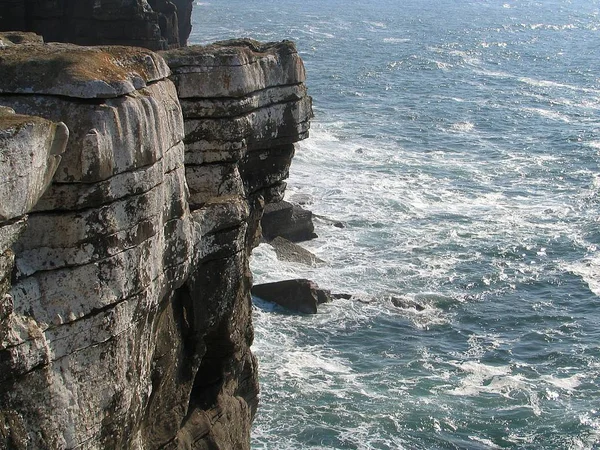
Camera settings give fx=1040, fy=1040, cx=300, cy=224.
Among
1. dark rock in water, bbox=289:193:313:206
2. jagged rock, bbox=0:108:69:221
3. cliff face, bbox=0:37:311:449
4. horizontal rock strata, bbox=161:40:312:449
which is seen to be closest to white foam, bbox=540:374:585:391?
horizontal rock strata, bbox=161:40:312:449

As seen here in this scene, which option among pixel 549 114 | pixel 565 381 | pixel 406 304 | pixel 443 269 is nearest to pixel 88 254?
pixel 565 381

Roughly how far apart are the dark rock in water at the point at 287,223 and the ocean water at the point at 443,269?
1.01m

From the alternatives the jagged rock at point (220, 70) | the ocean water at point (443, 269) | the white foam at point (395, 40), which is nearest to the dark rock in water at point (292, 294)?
the ocean water at point (443, 269)

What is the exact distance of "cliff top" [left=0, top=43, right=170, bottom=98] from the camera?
12.8m

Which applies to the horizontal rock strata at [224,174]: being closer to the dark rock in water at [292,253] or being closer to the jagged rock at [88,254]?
the jagged rock at [88,254]

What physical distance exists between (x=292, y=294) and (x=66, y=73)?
25402 mm

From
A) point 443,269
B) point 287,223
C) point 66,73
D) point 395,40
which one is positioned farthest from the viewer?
point 395,40

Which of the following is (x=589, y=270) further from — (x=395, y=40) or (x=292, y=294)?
(x=395, y=40)

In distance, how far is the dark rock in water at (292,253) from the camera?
43.2 meters

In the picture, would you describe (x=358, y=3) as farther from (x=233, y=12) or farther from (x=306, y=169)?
(x=306, y=169)

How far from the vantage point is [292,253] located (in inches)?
1715

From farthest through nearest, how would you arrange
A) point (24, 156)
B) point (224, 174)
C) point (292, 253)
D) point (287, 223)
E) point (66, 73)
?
point (287, 223), point (292, 253), point (224, 174), point (66, 73), point (24, 156)

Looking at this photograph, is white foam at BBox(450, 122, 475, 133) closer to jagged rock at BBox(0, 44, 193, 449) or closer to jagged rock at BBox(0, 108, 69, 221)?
jagged rock at BBox(0, 44, 193, 449)

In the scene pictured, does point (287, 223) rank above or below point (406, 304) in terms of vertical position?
above
